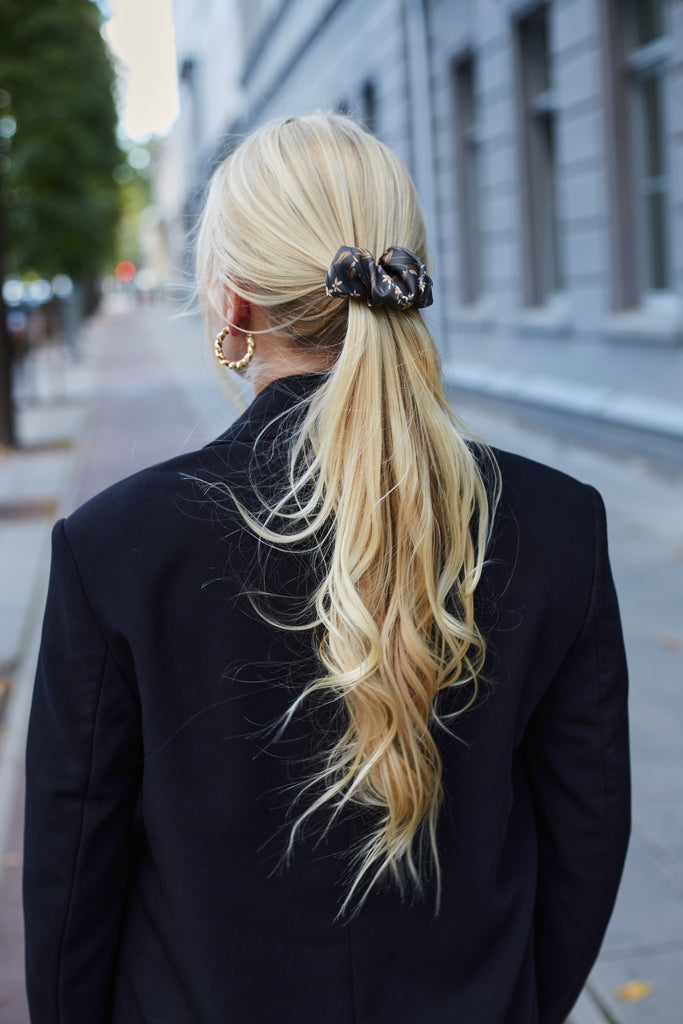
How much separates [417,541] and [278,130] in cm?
51

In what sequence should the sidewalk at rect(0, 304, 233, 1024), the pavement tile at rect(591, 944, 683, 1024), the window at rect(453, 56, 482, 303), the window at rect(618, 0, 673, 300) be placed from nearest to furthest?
the pavement tile at rect(591, 944, 683, 1024) < the sidewalk at rect(0, 304, 233, 1024) < the window at rect(618, 0, 673, 300) < the window at rect(453, 56, 482, 303)

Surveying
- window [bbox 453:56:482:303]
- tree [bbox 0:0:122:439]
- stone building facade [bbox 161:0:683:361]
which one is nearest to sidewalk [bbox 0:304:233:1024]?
tree [bbox 0:0:122:439]

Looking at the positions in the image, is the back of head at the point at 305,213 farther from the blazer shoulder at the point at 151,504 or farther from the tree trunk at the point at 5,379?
the tree trunk at the point at 5,379

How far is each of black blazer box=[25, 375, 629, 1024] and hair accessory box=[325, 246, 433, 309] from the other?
154 mm

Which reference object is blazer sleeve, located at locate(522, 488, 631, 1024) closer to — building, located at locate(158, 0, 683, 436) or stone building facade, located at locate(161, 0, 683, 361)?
building, located at locate(158, 0, 683, 436)

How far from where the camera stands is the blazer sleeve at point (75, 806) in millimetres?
1294

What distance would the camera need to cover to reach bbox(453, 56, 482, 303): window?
13.5 meters

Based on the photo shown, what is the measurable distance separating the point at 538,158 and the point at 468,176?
239 cm

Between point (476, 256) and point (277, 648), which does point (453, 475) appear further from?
point (476, 256)

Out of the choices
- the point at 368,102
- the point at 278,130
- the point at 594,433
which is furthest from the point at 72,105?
the point at 278,130

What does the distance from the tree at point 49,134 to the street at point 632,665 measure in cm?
363

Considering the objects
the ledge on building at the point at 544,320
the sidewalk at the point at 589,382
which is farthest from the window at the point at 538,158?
the sidewalk at the point at 589,382

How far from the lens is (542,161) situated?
11.5 m

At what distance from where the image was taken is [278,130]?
1366 millimetres
